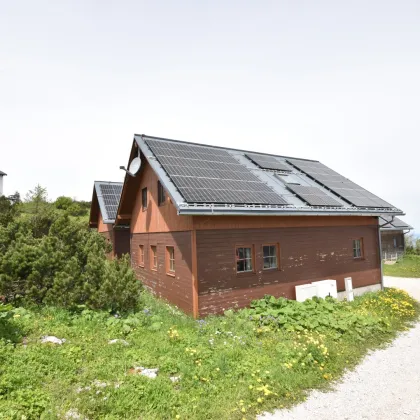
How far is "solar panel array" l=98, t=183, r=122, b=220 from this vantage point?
19.9 m

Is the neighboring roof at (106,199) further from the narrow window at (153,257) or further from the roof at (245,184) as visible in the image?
the roof at (245,184)

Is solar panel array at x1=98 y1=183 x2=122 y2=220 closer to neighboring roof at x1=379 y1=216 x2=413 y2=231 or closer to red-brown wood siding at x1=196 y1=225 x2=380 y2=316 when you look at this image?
red-brown wood siding at x1=196 y1=225 x2=380 y2=316

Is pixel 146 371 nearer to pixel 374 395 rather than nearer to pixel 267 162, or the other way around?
pixel 374 395

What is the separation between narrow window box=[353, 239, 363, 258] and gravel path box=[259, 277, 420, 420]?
720 centimetres

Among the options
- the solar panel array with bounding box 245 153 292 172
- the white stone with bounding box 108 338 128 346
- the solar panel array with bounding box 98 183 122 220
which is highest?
the solar panel array with bounding box 245 153 292 172

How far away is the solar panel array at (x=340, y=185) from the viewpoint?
14.9 metres

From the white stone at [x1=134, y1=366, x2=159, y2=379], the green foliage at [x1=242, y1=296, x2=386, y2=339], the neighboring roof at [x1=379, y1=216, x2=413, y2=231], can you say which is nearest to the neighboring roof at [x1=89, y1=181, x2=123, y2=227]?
the green foliage at [x1=242, y1=296, x2=386, y2=339]

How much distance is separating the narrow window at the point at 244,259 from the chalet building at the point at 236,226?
4 centimetres

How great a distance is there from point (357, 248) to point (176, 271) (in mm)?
9697

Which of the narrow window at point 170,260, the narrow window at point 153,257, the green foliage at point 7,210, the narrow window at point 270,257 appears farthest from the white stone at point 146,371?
the green foliage at point 7,210

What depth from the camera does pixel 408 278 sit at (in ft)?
72.7

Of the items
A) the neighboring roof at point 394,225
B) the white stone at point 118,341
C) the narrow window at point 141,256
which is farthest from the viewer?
the neighboring roof at point 394,225

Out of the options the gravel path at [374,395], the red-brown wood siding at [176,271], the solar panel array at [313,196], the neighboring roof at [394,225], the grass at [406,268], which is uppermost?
the solar panel array at [313,196]

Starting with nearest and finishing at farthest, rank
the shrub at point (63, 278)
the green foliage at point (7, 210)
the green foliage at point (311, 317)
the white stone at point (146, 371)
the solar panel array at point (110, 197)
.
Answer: the white stone at point (146, 371) < the green foliage at point (311, 317) < the shrub at point (63, 278) < the green foliage at point (7, 210) < the solar panel array at point (110, 197)
